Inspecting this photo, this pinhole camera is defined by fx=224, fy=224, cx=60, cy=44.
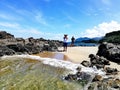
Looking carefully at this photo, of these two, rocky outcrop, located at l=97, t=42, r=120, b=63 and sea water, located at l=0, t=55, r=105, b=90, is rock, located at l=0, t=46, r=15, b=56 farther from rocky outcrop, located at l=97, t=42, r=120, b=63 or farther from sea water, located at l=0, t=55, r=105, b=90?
rocky outcrop, located at l=97, t=42, r=120, b=63

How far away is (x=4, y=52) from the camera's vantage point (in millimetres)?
35438

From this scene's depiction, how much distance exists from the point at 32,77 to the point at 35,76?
1.40ft

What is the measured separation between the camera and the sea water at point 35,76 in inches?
680

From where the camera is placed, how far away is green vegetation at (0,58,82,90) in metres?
17.3

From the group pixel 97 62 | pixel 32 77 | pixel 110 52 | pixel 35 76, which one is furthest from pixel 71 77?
pixel 110 52

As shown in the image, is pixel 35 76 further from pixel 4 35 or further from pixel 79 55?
pixel 4 35

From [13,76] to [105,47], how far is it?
17.4 meters

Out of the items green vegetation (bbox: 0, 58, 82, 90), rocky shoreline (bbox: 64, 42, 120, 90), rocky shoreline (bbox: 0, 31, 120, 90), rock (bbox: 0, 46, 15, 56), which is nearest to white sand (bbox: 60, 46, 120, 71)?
rocky shoreline (bbox: 0, 31, 120, 90)

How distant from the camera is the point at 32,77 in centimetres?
1988

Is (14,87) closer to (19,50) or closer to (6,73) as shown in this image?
(6,73)

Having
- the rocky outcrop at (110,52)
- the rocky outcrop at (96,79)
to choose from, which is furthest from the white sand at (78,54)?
the rocky outcrop at (96,79)

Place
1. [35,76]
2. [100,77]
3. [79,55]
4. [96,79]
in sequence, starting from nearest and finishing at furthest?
[96,79]
[100,77]
[35,76]
[79,55]

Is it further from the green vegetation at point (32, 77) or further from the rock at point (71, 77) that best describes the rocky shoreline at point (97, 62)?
the green vegetation at point (32, 77)

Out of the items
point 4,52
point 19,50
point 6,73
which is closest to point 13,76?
point 6,73
